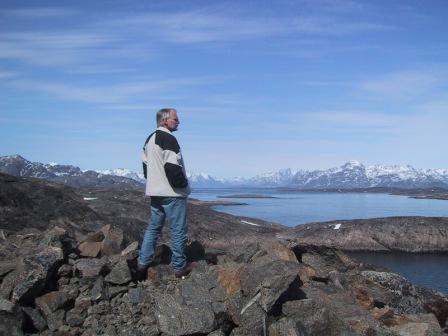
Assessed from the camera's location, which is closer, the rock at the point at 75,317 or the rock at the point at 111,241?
the rock at the point at 75,317

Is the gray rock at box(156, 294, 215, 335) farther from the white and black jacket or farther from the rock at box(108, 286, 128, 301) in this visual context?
the white and black jacket

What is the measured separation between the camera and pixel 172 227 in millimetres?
11406

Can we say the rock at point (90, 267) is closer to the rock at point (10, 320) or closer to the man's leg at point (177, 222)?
the man's leg at point (177, 222)

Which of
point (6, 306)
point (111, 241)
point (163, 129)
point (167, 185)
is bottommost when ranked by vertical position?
point (6, 306)

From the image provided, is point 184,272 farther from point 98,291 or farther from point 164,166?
point 164,166

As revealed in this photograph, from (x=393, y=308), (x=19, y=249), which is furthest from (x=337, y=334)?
(x=19, y=249)

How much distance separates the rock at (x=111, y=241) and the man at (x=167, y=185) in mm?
1465

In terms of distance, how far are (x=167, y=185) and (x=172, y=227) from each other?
971 mm

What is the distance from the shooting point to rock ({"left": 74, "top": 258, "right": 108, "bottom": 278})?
36.6 feet

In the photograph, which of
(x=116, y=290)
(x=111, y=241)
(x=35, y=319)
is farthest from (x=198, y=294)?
(x=111, y=241)

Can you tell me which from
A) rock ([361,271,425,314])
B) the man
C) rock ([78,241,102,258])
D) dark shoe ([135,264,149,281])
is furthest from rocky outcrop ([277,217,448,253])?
the man

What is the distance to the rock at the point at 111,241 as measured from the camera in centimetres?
1289

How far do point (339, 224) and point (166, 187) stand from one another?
5781 centimetres

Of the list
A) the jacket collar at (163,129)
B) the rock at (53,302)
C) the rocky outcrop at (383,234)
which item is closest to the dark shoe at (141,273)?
the rock at (53,302)
